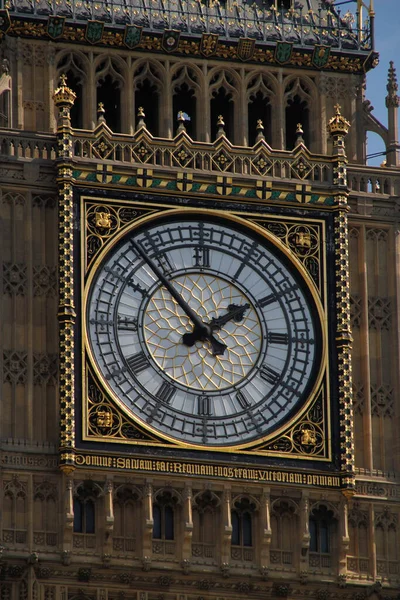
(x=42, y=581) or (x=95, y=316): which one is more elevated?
(x=95, y=316)

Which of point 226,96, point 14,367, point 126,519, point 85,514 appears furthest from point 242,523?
point 226,96

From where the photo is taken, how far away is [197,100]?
53.8 m

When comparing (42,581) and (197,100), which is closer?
(42,581)

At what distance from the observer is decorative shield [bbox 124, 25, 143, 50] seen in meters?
53.5

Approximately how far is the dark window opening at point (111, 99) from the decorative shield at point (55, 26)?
87 cm

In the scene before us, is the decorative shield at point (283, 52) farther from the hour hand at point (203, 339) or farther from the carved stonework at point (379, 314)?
the hour hand at point (203, 339)

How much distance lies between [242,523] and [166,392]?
1.89 m

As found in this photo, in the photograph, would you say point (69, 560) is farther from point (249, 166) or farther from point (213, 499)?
point (249, 166)

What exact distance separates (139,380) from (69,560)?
8.55ft

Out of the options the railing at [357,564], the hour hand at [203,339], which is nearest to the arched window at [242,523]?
the railing at [357,564]

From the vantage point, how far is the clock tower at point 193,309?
2008 inches

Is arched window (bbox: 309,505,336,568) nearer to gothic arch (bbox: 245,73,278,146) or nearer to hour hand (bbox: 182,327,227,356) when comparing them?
hour hand (bbox: 182,327,227,356)

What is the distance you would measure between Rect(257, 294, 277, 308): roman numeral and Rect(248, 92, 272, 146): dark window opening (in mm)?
2570

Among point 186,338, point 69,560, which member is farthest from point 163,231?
point 69,560
